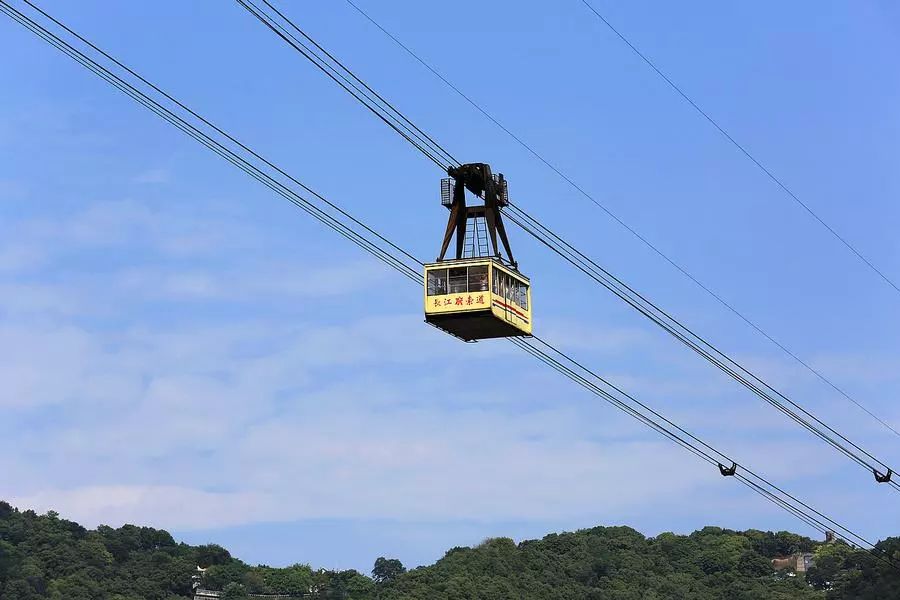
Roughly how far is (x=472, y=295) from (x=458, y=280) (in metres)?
1.09

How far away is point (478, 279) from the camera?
242ft

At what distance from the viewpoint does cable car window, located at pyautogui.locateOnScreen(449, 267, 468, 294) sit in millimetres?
73750

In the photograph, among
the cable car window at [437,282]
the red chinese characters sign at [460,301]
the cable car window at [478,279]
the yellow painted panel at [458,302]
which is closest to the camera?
the yellow painted panel at [458,302]

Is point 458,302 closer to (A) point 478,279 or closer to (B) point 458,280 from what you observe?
(B) point 458,280

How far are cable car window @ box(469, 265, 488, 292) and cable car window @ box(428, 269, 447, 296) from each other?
3.81 feet

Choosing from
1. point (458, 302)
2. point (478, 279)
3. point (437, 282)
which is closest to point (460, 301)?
point (458, 302)

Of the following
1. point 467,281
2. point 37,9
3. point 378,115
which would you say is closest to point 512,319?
point 467,281

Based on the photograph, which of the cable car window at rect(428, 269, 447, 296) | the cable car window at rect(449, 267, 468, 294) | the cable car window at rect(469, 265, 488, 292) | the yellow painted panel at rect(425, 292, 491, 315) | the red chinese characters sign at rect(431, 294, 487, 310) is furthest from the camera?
the cable car window at rect(428, 269, 447, 296)

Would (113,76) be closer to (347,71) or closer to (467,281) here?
(347,71)

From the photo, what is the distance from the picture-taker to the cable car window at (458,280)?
2904 inches

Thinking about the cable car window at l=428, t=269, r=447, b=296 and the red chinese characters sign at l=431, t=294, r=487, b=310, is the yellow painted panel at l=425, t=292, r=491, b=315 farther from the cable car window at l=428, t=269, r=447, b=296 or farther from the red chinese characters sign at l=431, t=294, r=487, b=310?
the cable car window at l=428, t=269, r=447, b=296

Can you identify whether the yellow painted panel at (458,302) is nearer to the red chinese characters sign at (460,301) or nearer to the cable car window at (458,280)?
the red chinese characters sign at (460,301)

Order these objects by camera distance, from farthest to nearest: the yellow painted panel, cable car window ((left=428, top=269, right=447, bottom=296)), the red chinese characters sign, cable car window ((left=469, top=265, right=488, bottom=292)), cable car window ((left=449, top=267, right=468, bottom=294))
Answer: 1. cable car window ((left=428, top=269, right=447, bottom=296))
2. cable car window ((left=449, top=267, right=468, bottom=294))
3. cable car window ((left=469, top=265, right=488, bottom=292))
4. the red chinese characters sign
5. the yellow painted panel

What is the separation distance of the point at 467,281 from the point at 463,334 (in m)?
4.08
